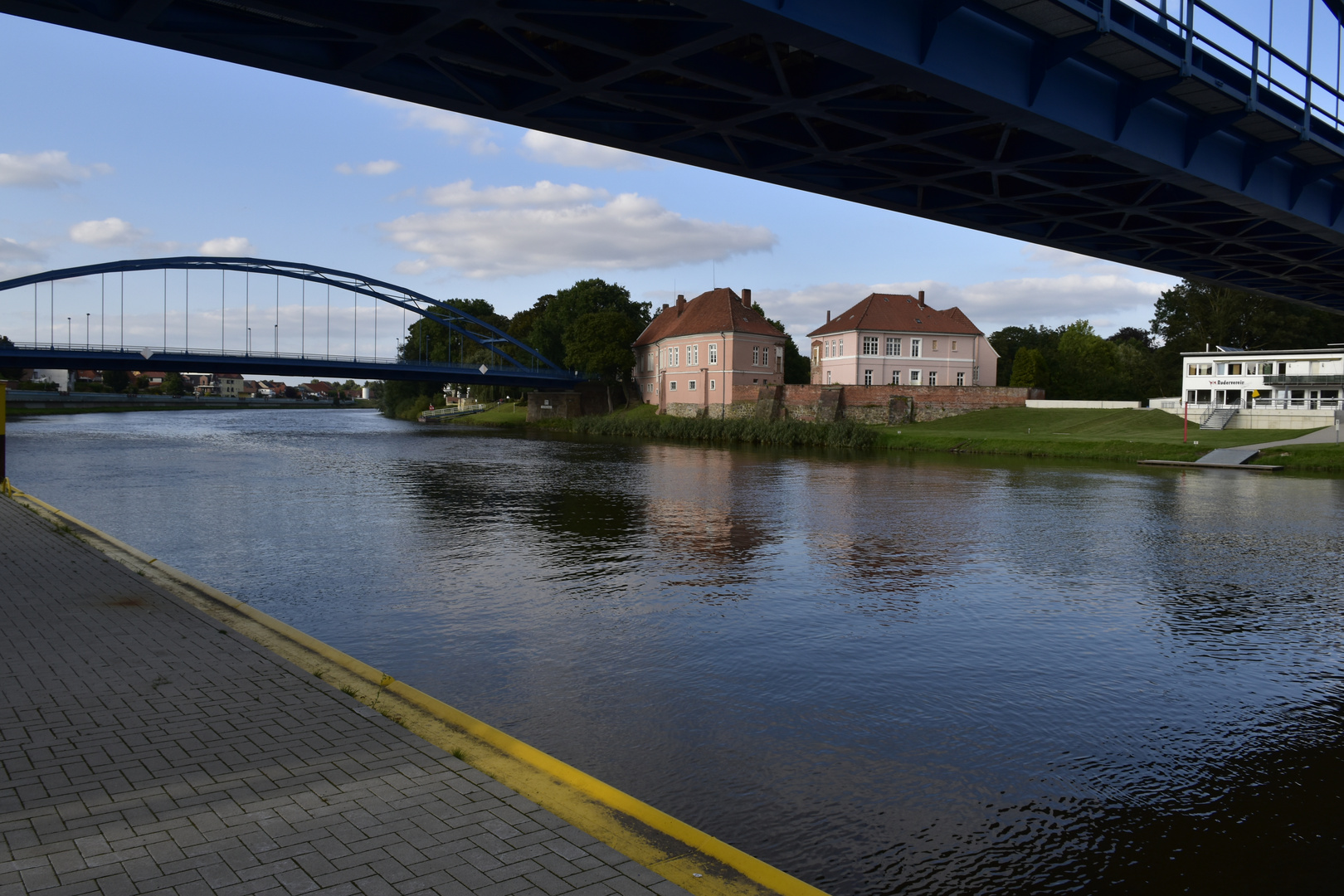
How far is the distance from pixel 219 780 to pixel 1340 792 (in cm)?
769

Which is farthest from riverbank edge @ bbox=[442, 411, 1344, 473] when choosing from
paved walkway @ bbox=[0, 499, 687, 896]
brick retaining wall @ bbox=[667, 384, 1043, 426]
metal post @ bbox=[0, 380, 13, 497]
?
paved walkway @ bbox=[0, 499, 687, 896]

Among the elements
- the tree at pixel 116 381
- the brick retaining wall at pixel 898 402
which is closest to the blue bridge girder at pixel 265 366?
the brick retaining wall at pixel 898 402

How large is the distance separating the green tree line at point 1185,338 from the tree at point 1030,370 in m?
0.07

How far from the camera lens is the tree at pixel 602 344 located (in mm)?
83562

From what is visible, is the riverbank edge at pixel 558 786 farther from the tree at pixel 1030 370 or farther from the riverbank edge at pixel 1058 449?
the tree at pixel 1030 370

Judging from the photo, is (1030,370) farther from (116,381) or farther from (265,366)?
(116,381)

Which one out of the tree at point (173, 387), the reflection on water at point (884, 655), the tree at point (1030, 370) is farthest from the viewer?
the tree at point (173, 387)

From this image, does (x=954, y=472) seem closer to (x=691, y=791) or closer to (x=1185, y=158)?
(x=1185, y=158)

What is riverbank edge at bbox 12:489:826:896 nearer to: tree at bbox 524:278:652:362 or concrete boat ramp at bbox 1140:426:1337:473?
concrete boat ramp at bbox 1140:426:1337:473

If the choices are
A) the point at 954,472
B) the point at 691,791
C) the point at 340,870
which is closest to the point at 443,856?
the point at 340,870

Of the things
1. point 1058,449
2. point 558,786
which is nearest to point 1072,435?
→ point 1058,449

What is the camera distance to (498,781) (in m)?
5.24

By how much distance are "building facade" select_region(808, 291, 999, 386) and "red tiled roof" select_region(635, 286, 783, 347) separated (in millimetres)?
6567

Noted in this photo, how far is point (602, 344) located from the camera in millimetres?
83625
